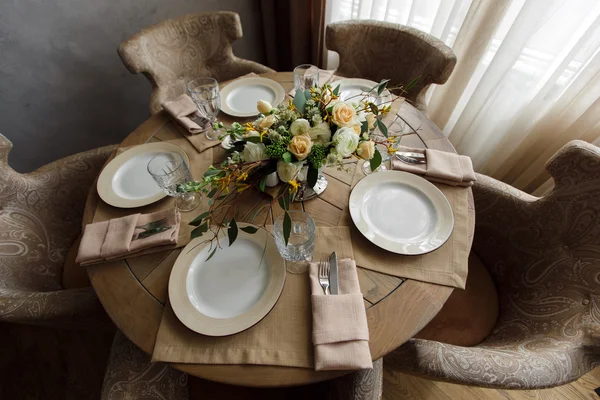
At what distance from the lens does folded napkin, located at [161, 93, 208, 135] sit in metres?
1.20

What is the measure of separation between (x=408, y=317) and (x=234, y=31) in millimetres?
1663

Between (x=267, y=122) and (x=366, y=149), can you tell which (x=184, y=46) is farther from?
(x=366, y=149)

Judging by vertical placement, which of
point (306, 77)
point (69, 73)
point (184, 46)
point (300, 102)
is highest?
point (300, 102)

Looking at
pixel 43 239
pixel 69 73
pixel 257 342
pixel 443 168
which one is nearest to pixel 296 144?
pixel 257 342

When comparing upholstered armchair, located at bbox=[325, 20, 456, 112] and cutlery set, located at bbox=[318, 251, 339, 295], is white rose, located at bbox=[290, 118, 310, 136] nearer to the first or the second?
cutlery set, located at bbox=[318, 251, 339, 295]

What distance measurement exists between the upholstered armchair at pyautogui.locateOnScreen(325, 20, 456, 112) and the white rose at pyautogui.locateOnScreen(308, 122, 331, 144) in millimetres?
974

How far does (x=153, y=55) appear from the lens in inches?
64.0

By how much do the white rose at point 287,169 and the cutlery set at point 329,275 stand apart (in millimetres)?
229

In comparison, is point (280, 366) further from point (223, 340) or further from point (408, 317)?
point (408, 317)

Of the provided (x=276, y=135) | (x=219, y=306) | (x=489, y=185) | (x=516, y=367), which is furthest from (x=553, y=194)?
(x=219, y=306)

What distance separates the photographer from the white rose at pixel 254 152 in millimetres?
761

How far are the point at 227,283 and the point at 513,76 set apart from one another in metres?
1.58

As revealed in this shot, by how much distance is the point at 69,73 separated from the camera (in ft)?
5.79

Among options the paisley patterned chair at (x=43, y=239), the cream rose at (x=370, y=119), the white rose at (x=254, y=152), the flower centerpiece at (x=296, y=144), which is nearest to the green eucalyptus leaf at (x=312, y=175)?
the flower centerpiece at (x=296, y=144)
